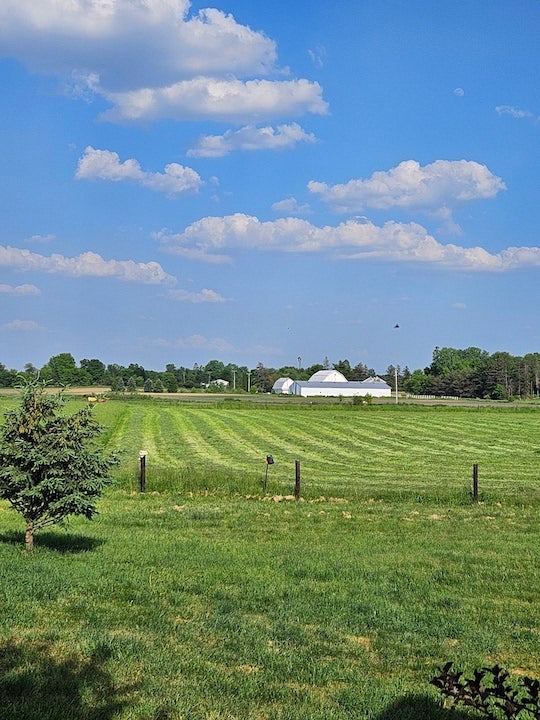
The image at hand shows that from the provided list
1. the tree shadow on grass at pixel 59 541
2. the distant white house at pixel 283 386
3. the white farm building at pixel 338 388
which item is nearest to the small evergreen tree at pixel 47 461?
the tree shadow on grass at pixel 59 541

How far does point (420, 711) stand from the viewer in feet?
21.3

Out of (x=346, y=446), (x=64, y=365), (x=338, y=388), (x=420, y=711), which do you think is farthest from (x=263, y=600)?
(x=64, y=365)

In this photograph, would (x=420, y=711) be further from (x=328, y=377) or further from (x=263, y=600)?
(x=328, y=377)

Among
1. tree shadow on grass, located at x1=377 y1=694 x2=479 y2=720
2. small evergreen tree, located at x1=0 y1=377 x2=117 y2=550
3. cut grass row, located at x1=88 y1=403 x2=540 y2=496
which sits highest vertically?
small evergreen tree, located at x1=0 y1=377 x2=117 y2=550

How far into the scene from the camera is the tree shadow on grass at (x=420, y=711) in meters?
6.35

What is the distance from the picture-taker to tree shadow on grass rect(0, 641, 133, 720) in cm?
605

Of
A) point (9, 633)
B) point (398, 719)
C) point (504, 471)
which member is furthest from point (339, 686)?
point (504, 471)

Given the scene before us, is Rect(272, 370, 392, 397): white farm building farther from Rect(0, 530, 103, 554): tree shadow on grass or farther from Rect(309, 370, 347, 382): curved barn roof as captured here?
Rect(0, 530, 103, 554): tree shadow on grass

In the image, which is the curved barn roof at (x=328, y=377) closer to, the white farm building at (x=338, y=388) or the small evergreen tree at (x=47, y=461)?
the white farm building at (x=338, y=388)

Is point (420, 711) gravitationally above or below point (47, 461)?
below

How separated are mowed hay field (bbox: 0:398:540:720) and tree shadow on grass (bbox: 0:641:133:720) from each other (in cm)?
2

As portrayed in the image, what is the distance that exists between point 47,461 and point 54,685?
5.25 metres

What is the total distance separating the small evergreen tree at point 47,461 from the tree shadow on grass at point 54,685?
13.7 ft

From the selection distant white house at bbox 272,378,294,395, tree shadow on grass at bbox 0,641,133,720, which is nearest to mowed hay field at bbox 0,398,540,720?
tree shadow on grass at bbox 0,641,133,720
